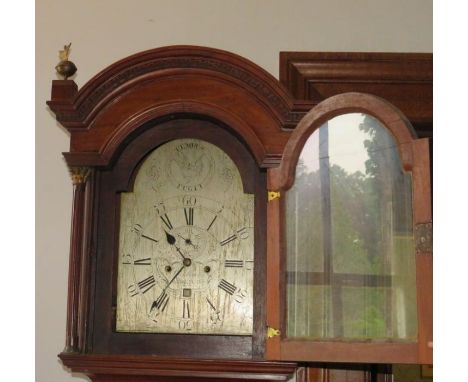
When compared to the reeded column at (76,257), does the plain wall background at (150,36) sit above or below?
above

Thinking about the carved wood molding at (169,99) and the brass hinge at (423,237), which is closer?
the brass hinge at (423,237)

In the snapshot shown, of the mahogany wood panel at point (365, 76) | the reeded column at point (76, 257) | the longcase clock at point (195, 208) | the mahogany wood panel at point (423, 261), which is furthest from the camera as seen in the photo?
the mahogany wood panel at point (365, 76)

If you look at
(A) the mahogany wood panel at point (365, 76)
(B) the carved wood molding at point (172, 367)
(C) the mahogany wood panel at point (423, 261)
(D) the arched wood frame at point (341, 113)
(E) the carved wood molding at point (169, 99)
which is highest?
(A) the mahogany wood panel at point (365, 76)

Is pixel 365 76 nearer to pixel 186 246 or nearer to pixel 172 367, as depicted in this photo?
pixel 186 246

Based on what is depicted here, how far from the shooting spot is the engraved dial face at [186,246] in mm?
1499

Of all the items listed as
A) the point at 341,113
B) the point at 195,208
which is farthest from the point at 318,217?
the point at 195,208

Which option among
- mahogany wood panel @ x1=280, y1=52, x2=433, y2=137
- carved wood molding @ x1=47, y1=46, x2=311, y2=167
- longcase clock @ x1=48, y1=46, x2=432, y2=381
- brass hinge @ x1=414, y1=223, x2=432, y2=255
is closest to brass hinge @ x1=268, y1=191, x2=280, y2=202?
longcase clock @ x1=48, y1=46, x2=432, y2=381

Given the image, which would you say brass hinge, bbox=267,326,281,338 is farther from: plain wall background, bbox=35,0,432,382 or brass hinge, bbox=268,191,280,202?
plain wall background, bbox=35,0,432,382

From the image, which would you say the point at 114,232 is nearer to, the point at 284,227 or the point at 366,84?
the point at 284,227

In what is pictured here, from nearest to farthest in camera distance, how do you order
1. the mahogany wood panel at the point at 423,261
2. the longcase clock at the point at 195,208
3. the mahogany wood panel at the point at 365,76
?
the mahogany wood panel at the point at 423,261 < the longcase clock at the point at 195,208 < the mahogany wood panel at the point at 365,76

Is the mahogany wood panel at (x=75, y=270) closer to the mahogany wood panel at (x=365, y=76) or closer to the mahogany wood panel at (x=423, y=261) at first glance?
the mahogany wood panel at (x=365, y=76)

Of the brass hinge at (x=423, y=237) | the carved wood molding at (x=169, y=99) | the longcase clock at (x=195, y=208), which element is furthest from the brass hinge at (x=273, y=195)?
the brass hinge at (x=423, y=237)

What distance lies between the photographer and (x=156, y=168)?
1.55m

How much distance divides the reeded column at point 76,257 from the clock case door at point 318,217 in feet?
1.27
